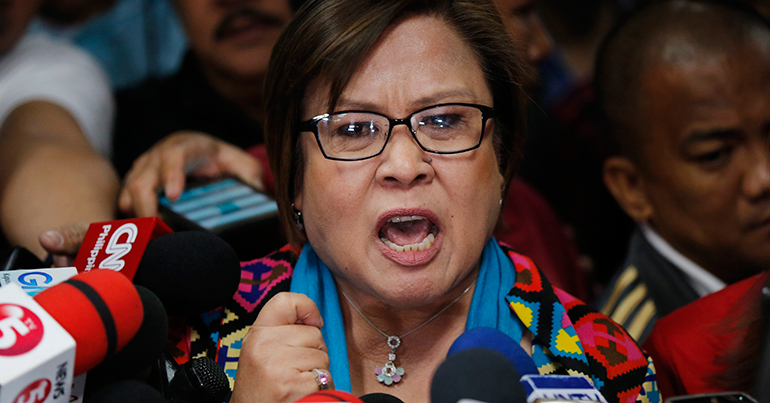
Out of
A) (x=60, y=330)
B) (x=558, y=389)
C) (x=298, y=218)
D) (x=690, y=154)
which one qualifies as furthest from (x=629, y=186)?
(x=60, y=330)

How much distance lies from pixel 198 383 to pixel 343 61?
55 centimetres

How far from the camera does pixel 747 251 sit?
1.89m

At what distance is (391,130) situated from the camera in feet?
3.78

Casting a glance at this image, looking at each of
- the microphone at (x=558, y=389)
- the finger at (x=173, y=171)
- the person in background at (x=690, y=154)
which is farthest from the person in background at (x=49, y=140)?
the person in background at (x=690, y=154)

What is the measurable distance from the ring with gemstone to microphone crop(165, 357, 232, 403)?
12cm

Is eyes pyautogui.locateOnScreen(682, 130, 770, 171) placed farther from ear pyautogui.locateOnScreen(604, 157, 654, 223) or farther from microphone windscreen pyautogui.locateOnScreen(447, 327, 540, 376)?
microphone windscreen pyautogui.locateOnScreen(447, 327, 540, 376)

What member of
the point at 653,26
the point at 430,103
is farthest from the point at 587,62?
the point at 430,103

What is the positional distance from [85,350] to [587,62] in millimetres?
2782

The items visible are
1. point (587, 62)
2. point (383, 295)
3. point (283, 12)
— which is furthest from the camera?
point (587, 62)

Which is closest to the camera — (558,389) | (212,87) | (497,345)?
(558,389)

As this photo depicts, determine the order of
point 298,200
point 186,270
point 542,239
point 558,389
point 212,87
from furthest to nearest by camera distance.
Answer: point 212,87 < point 542,239 < point 298,200 < point 186,270 < point 558,389

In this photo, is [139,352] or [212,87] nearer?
[139,352]

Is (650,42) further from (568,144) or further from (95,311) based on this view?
(95,311)

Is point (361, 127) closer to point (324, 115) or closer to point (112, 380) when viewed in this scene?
point (324, 115)
